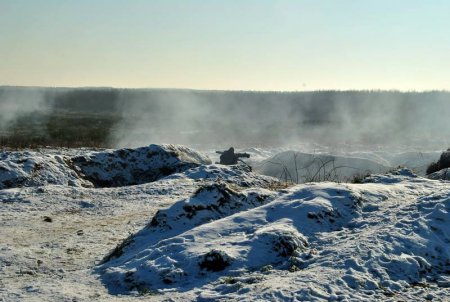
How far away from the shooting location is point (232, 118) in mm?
75062

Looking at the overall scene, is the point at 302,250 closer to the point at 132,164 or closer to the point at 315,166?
the point at 132,164

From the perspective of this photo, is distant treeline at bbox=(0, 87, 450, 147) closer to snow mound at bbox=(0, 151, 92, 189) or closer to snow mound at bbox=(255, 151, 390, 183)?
snow mound at bbox=(0, 151, 92, 189)

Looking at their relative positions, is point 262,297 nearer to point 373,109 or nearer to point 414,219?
point 414,219

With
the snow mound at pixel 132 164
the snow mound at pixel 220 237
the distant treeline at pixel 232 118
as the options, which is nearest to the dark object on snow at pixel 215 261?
the snow mound at pixel 220 237

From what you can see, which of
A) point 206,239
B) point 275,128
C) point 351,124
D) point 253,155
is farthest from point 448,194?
point 351,124

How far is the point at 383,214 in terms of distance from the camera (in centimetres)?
813

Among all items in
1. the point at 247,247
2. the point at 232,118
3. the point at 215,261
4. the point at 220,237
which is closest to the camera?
the point at 215,261

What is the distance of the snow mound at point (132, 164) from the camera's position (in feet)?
51.3

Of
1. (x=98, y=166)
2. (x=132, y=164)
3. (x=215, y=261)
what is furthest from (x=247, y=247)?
(x=132, y=164)

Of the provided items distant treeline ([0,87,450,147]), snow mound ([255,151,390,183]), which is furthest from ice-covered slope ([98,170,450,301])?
distant treeline ([0,87,450,147])

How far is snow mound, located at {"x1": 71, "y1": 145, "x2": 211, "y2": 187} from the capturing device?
1562 cm

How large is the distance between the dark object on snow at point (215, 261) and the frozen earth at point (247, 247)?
1cm

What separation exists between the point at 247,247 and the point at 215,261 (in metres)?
0.58

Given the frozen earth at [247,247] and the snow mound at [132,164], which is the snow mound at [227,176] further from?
the frozen earth at [247,247]
